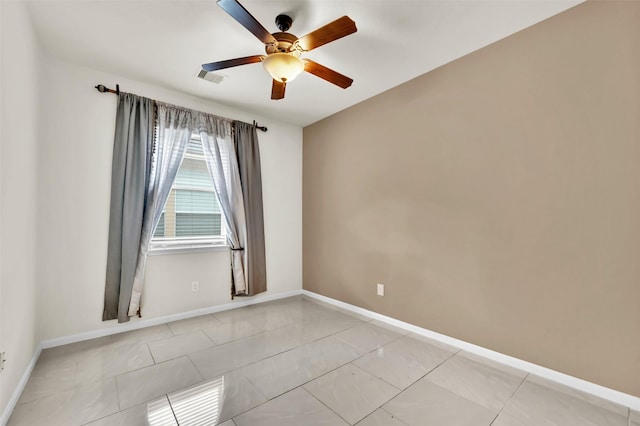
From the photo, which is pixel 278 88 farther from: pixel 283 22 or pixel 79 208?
pixel 79 208

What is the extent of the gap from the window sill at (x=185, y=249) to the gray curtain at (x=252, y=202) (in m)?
0.34

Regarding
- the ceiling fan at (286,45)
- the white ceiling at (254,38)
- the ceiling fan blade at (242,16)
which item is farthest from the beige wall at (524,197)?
the ceiling fan blade at (242,16)

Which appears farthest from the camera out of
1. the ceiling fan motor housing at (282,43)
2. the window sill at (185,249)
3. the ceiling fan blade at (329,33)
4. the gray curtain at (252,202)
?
the gray curtain at (252,202)

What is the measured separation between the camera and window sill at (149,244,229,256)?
10.5 ft

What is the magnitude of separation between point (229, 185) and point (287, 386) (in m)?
2.49

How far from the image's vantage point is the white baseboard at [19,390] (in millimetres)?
1622

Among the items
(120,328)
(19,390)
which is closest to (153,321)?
(120,328)

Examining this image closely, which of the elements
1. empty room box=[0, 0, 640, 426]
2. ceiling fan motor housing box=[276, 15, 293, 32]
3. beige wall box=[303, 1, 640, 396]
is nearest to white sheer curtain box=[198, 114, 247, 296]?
empty room box=[0, 0, 640, 426]

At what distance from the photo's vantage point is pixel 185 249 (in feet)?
11.1

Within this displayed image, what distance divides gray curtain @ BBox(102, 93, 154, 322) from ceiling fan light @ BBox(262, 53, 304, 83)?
70.5 inches

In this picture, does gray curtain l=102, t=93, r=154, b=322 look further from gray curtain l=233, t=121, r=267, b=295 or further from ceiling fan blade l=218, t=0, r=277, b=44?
ceiling fan blade l=218, t=0, r=277, b=44

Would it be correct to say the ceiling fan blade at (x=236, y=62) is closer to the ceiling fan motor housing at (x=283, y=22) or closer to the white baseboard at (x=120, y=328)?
the ceiling fan motor housing at (x=283, y=22)

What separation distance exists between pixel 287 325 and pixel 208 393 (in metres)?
1.30

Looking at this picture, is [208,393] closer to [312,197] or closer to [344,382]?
[344,382]
